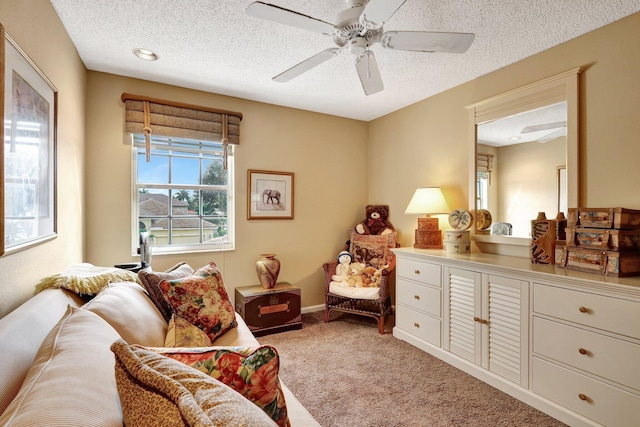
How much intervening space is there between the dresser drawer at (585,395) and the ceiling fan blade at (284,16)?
2.43m

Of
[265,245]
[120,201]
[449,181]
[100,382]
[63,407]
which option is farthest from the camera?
[265,245]

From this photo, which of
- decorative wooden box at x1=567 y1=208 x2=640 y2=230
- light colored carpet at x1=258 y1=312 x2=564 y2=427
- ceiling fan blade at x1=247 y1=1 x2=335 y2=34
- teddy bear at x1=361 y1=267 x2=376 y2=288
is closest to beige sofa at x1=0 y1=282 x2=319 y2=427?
light colored carpet at x1=258 y1=312 x2=564 y2=427

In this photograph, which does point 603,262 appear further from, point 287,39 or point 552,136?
point 287,39

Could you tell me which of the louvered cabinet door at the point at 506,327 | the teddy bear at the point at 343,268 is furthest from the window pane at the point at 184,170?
the louvered cabinet door at the point at 506,327

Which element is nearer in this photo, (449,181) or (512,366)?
(512,366)

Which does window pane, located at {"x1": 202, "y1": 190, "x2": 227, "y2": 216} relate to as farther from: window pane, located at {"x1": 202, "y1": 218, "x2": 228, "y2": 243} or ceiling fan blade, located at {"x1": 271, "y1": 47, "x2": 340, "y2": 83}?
ceiling fan blade, located at {"x1": 271, "y1": 47, "x2": 340, "y2": 83}

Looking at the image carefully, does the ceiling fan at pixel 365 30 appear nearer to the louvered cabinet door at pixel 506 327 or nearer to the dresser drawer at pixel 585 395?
the louvered cabinet door at pixel 506 327

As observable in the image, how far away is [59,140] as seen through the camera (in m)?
1.92

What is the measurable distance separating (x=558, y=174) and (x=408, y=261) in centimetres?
139

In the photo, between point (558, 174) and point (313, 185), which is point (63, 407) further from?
point (313, 185)

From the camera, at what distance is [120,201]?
2.92m

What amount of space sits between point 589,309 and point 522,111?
1.64 meters

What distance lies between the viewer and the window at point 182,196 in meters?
3.08

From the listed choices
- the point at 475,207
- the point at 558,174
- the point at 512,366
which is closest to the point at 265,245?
the point at 475,207
